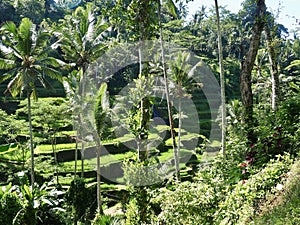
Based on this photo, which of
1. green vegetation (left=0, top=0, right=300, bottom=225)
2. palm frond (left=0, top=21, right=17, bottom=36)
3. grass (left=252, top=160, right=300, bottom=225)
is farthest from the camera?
palm frond (left=0, top=21, right=17, bottom=36)

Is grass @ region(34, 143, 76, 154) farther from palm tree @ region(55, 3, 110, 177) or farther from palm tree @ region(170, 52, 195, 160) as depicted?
palm tree @ region(170, 52, 195, 160)

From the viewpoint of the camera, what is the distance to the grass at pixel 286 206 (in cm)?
364

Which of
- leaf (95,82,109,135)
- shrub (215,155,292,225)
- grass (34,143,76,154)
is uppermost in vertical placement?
leaf (95,82,109,135)

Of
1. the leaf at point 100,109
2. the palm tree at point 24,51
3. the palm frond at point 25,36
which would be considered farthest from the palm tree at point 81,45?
the leaf at point 100,109

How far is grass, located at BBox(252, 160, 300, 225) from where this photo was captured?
12.0 feet

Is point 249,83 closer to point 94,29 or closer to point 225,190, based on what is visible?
point 225,190

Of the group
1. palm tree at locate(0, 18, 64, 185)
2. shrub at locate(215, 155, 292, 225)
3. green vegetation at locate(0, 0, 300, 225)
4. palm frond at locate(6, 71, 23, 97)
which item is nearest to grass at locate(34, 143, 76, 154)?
green vegetation at locate(0, 0, 300, 225)

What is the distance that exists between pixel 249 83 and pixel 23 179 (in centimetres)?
763

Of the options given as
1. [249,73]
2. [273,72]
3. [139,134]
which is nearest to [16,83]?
[139,134]

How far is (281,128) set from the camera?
5.51 meters

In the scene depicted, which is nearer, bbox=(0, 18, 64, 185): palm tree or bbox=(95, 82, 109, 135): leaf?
bbox=(95, 82, 109, 135): leaf

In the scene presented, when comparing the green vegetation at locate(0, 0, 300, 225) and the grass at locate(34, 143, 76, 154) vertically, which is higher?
the green vegetation at locate(0, 0, 300, 225)

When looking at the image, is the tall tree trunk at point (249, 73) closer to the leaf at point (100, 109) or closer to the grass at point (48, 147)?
the leaf at point (100, 109)

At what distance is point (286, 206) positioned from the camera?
3924mm
